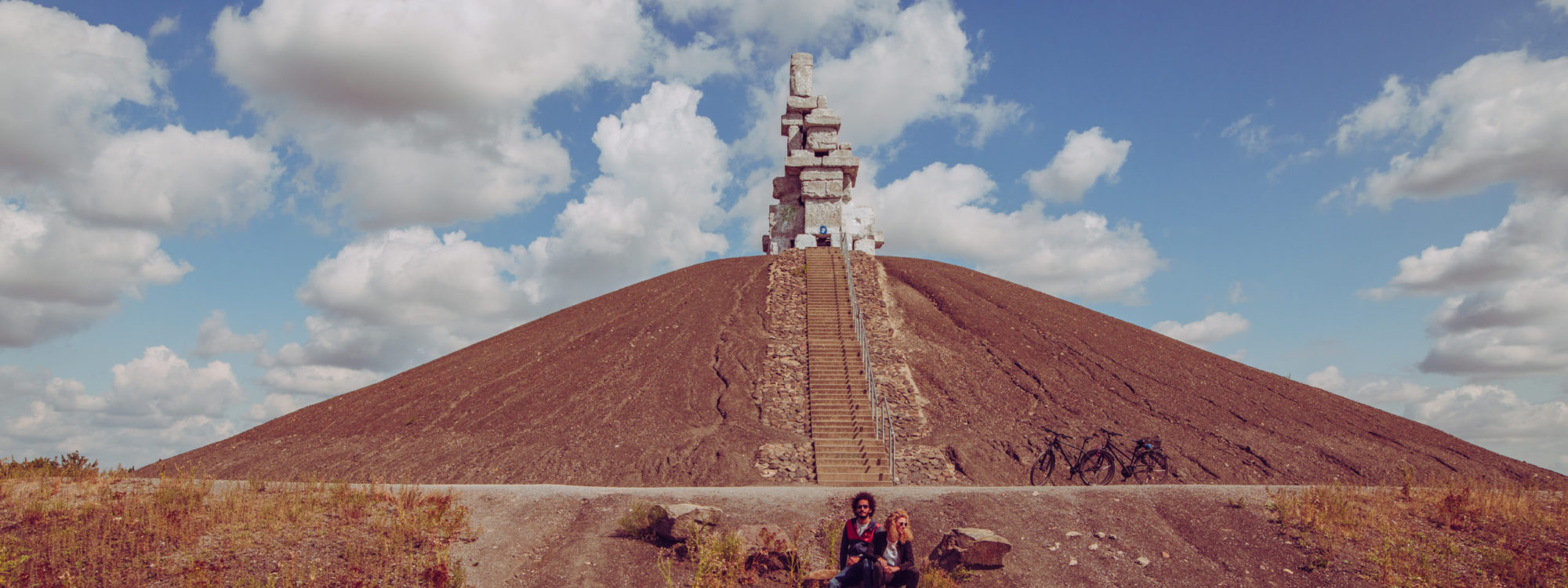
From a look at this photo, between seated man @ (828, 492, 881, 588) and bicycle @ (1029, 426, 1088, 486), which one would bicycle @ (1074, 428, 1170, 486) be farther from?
seated man @ (828, 492, 881, 588)

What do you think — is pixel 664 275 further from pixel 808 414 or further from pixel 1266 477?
pixel 1266 477

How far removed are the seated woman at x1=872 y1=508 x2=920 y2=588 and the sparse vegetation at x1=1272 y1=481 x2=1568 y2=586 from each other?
6426 millimetres

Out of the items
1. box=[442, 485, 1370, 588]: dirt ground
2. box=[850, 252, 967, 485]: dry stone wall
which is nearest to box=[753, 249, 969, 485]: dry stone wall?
box=[850, 252, 967, 485]: dry stone wall

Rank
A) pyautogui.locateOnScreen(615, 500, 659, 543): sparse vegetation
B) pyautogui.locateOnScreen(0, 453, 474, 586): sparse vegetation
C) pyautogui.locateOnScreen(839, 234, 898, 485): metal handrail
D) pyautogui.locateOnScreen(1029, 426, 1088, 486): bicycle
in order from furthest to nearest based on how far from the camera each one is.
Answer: pyautogui.locateOnScreen(839, 234, 898, 485): metal handrail, pyautogui.locateOnScreen(1029, 426, 1088, 486): bicycle, pyautogui.locateOnScreen(615, 500, 659, 543): sparse vegetation, pyautogui.locateOnScreen(0, 453, 474, 586): sparse vegetation

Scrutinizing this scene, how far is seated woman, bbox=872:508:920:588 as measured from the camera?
7.80 metres

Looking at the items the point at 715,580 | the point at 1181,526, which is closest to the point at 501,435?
the point at 715,580

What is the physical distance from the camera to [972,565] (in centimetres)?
1009

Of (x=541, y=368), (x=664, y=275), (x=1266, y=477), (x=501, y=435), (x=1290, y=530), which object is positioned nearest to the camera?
(x=1290, y=530)

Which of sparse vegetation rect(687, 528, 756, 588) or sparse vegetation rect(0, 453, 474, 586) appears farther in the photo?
sparse vegetation rect(687, 528, 756, 588)

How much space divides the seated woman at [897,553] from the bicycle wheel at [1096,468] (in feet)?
33.3

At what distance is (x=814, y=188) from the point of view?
35.1 m

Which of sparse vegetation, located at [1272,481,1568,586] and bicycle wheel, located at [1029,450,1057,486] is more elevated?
bicycle wheel, located at [1029,450,1057,486]

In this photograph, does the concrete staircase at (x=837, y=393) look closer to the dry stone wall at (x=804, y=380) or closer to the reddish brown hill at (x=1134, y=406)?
the dry stone wall at (x=804, y=380)

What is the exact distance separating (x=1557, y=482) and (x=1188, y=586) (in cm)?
1929
